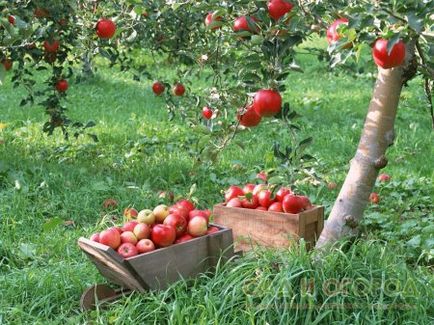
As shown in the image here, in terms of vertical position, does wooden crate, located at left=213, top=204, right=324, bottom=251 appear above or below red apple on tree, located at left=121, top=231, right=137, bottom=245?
below

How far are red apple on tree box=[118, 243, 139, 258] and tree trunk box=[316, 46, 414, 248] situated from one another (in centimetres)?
76

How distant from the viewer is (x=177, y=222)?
9.52 ft

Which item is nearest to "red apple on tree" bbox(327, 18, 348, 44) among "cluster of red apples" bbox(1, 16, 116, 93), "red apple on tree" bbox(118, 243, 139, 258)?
"red apple on tree" bbox(118, 243, 139, 258)

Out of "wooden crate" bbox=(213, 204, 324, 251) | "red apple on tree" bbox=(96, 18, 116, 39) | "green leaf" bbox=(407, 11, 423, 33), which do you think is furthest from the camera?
"red apple on tree" bbox=(96, 18, 116, 39)

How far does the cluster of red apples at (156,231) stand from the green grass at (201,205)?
7.0 inches

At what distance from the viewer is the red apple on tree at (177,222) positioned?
2.90m

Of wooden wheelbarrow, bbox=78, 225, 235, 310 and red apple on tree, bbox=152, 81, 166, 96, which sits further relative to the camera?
red apple on tree, bbox=152, 81, 166, 96

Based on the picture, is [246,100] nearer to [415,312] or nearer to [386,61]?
[386,61]

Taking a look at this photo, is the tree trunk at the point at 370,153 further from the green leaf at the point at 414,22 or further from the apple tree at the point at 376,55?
the green leaf at the point at 414,22

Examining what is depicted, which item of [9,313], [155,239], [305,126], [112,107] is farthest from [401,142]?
[9,313]

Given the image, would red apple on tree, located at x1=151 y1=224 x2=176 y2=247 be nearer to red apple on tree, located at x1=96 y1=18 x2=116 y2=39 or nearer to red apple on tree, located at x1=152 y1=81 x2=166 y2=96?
red apple on tree, located at x1=96 y1=18 x2=116 y2=39

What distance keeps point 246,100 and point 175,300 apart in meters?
0.79

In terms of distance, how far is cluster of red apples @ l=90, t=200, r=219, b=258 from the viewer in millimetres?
2775

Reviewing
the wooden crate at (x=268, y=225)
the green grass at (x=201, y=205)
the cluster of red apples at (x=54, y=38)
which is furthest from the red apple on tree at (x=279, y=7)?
the cluster of red apples at (x=54, y=38)
